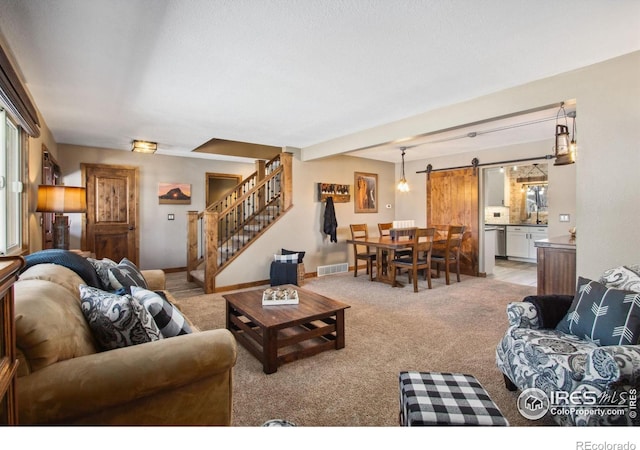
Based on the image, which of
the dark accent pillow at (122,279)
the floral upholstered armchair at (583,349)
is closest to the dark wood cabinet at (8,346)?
the dark accent pillow at (122,279)

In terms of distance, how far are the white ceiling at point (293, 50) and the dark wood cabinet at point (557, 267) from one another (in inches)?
67.0

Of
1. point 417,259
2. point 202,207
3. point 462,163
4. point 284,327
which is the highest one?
point 462,163

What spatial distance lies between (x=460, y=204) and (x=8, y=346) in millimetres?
6422

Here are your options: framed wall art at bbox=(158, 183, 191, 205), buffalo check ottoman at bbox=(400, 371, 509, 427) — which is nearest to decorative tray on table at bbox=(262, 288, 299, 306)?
buffalo check ottoman at bbox=(400, 371, 509, 427)

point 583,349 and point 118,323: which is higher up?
point 118,323

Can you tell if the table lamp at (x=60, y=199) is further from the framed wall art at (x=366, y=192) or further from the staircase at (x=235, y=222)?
the framed wall art at (x=366, y=192)

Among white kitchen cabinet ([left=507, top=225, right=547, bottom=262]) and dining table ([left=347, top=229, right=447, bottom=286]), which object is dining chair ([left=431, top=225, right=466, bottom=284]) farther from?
white kitchen cabinet ([left=507, top=225, right=547, bottom=262])

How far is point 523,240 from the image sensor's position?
24.2 ft

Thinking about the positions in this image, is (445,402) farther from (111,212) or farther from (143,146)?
(111,212)

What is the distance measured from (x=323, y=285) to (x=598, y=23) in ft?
14.1

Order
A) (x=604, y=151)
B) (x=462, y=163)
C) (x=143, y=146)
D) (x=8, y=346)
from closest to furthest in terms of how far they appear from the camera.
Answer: (x=8, y=346) → (x=604, y=151) → (x=143, y=146) → (x=462, y=163)

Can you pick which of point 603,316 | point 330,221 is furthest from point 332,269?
point 603,316

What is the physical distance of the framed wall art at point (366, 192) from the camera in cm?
662

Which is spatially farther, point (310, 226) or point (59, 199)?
point (310, 226)
